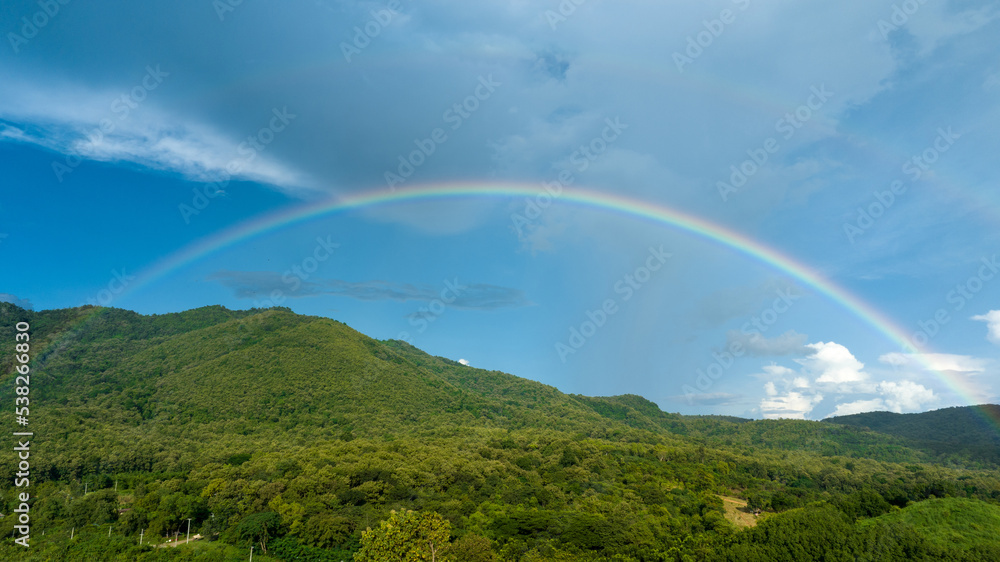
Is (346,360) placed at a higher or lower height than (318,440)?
higher

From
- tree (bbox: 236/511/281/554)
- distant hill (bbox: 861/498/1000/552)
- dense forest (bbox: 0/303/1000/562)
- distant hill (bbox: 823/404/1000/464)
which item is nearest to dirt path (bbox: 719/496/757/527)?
dense forest (bbox: 0/303/1000/562)

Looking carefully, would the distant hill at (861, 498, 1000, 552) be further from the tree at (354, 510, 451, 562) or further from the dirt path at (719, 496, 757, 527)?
the tree at (354, 510, 451, 562)

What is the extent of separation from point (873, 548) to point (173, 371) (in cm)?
12747

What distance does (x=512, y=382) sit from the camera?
189m

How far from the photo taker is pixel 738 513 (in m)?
61.4

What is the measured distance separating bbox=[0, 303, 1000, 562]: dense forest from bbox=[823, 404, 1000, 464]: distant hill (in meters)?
1.71

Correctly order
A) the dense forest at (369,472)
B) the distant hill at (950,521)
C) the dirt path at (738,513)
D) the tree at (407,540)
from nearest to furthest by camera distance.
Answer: the tree at (407,540), the distant hill at (950,521), the dense forest at (369,472), the dirt path at (738,513)

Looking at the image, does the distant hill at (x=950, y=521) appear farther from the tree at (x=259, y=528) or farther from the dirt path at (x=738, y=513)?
the tree at (x=259, y=528)

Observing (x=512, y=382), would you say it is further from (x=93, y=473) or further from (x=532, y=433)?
(x=93, y=473)

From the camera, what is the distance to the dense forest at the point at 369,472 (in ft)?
122

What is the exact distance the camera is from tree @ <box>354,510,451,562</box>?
1151 inches

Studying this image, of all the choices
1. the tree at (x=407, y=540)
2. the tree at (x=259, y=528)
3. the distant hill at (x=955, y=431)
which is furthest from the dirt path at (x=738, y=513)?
the distant hill at (x=955, y=431)

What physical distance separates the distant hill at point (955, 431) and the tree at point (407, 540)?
151905mm

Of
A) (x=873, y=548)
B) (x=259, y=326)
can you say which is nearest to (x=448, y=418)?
(x=259, y=326)
